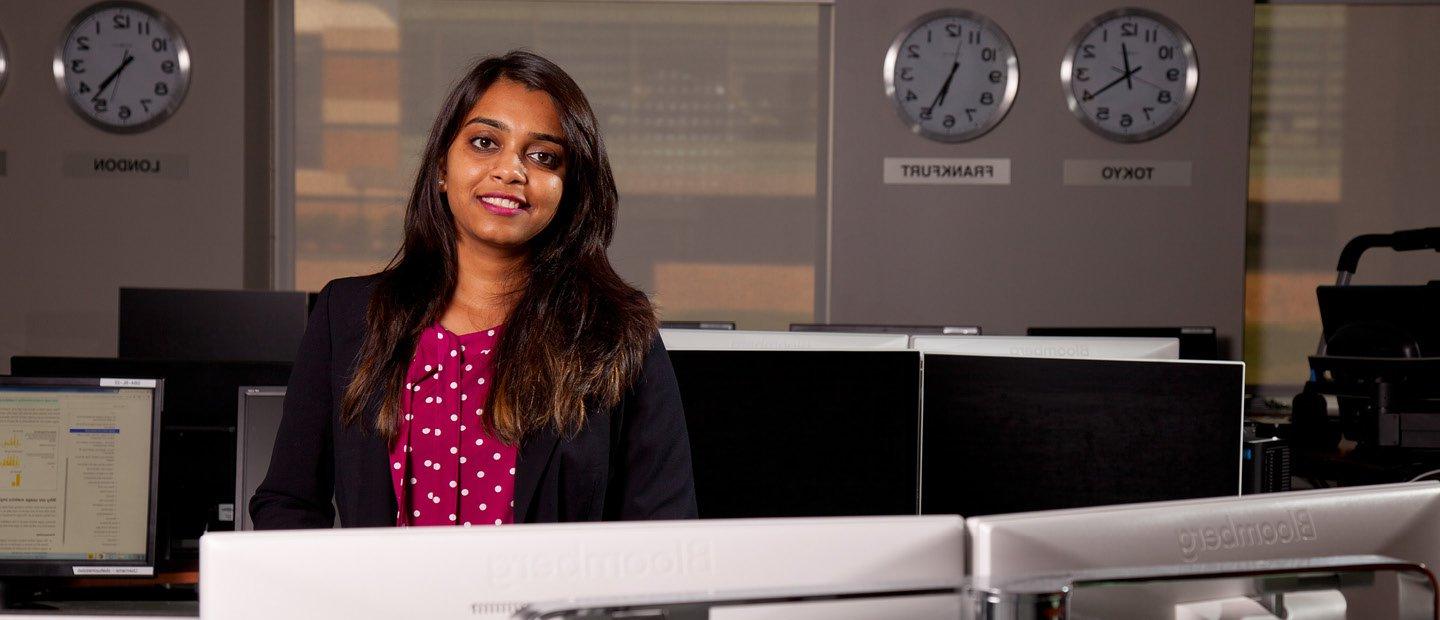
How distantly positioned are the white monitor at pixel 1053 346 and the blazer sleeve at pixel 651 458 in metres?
1.09

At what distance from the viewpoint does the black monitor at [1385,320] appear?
8.94 ft

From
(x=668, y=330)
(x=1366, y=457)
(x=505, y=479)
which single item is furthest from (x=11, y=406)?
(x=1366, y=457)

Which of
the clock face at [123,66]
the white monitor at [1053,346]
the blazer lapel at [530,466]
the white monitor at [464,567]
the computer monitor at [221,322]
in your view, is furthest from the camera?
the clock face at [123,66]

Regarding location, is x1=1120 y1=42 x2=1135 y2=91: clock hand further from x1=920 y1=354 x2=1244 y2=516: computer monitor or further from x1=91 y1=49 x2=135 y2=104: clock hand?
x1=91 y1=49 x2=135 y2=104: clock hand

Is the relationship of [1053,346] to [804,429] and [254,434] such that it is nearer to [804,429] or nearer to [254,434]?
[804,429]

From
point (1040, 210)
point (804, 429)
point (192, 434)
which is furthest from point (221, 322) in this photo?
point (1040, 210)

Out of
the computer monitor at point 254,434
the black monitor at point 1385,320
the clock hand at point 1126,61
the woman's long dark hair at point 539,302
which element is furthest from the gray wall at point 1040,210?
the woman's long dark hair at point 539,302

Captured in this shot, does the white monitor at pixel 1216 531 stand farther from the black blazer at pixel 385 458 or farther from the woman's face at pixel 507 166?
the woman's face at pixel 507 166

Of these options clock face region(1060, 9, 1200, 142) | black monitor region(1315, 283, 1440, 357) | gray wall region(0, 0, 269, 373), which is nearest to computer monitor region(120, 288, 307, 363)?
gray wall region(0, 0, 269, 373)

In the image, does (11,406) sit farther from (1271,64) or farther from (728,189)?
(1271,64)

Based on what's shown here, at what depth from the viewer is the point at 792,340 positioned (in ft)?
7.89

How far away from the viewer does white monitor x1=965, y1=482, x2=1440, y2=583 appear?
848 millimetres

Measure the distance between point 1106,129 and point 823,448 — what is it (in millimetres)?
3491

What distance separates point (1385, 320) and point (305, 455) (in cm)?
262
